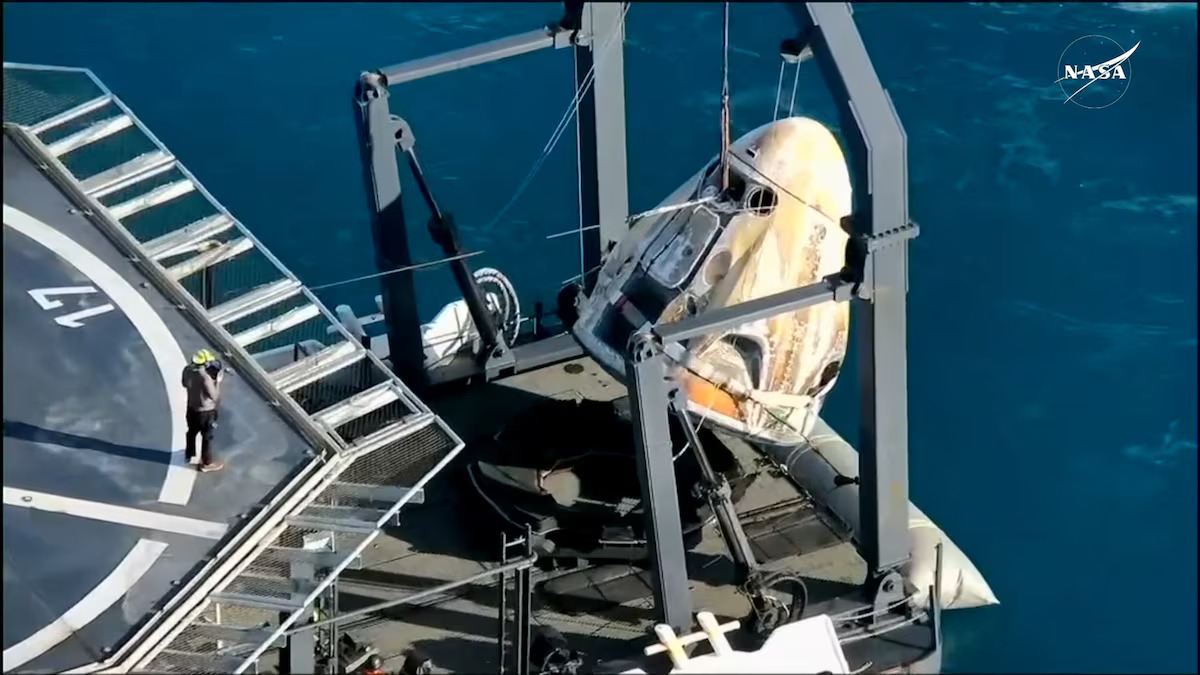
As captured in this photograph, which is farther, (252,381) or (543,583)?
(543,583)

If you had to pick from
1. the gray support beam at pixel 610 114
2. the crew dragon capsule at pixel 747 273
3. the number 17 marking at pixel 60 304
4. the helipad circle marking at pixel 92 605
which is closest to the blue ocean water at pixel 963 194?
the crew dragon capsule at pixel 747 273

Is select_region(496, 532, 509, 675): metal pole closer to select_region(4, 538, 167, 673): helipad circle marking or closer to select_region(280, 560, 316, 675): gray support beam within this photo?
select_region(280, 560, 316, 675): gray support beam

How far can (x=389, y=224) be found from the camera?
113ft

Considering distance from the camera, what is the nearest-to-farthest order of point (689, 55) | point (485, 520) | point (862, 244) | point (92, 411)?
point (862, 244)
point (92, 411)
point (485, 520)
point (689, 55)

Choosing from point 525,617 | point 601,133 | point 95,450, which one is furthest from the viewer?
point 601,133

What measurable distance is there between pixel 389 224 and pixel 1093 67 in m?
15.6

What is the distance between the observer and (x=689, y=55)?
6425 cm

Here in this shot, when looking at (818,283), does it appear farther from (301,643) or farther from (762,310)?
(301,643)

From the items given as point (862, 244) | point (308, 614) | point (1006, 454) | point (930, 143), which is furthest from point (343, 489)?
point (930, 143)

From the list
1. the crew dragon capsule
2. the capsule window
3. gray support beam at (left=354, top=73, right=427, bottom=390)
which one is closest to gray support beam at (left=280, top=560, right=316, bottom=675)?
the crew dragon capsule

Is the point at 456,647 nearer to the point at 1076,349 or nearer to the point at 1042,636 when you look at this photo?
the point at 1042,636

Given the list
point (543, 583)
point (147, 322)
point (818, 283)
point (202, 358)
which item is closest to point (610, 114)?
point (818, 283)

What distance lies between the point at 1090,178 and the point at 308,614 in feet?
135

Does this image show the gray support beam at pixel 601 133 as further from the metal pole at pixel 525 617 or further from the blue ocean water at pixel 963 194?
the blue ocean water at pixel 963 194
